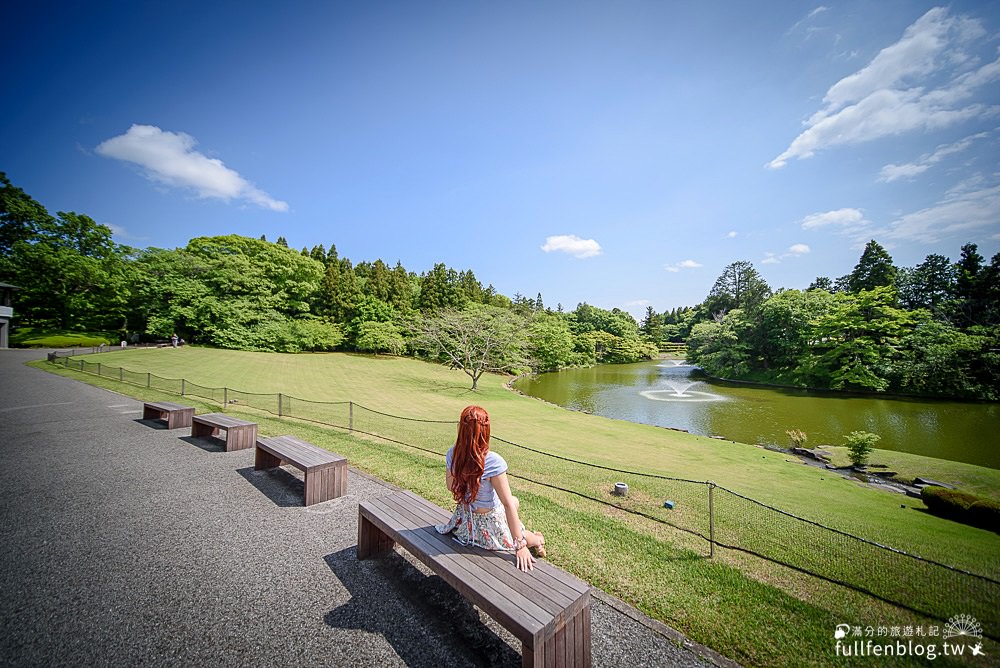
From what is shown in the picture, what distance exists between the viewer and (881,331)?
→ 83.9 feet

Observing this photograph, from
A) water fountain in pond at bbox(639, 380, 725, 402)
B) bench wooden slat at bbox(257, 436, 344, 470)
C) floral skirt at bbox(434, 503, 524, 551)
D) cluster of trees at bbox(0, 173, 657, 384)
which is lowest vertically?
water fountain in pond at bbox(639, 380, 725, 402)

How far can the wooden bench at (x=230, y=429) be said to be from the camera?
6434mm

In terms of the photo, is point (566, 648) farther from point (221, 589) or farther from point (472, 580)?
point (221, 589)

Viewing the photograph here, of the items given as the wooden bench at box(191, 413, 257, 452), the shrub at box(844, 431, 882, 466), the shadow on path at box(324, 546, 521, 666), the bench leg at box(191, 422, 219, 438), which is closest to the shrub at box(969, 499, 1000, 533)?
the shrub at box(844, 431, 882, 466)

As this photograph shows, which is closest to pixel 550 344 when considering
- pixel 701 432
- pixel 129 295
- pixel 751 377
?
pixel 751 377

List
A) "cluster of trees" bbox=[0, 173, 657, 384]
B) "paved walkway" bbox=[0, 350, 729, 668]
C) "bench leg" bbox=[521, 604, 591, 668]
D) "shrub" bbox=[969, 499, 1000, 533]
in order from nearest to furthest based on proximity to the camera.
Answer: "bench leg" bbox=[521, 604, 591, 668], "paved walkway" bbox=[0, 350, 729, 668], "shrub" bbox=[969, 499, 1000, 533], "cluster of trees" bbox=[0, 173, 657, 384]

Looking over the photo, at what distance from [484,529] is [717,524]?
3352mm

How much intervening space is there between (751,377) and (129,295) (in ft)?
182

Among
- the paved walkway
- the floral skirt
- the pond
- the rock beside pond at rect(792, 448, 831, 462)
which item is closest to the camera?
the paved walkway

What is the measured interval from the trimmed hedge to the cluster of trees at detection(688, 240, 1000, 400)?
78.1 ft

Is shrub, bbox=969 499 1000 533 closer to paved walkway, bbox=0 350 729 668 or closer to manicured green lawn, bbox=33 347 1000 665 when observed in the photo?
manicured green lawn, bbox=33 347 1000 665

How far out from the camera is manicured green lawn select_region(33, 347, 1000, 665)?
2.67m

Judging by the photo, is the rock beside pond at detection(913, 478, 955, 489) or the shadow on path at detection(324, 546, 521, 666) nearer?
the shadow on path at detection(324, 546, 521, 666)

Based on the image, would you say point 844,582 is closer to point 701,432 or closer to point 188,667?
point 188,667
